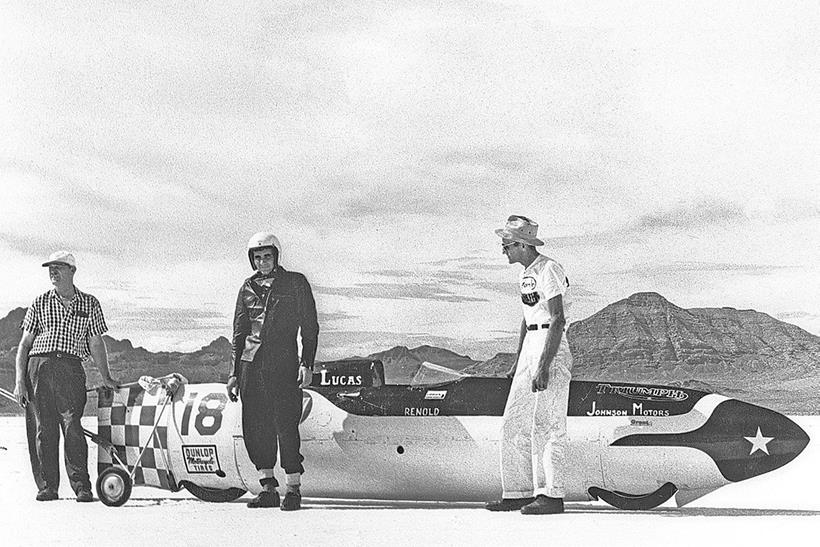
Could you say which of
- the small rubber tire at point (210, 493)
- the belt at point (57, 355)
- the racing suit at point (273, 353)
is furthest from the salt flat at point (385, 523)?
the belt at point (57, 355)

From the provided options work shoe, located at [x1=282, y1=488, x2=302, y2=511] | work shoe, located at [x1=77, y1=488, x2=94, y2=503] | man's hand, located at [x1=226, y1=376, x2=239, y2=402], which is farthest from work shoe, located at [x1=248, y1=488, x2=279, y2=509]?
work shoe, located at [x1=77, y1=488, x2=94, y2=503]

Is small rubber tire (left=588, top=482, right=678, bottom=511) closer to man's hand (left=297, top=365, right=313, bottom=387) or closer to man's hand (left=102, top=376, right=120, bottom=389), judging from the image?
man's hand (left=297, top=365, right=313, bottom=387)

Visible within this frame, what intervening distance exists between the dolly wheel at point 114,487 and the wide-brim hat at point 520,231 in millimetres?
3537

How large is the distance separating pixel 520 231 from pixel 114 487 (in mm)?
3786

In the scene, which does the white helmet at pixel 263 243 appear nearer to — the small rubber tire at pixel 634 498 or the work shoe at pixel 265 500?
the work shoe at pixel 265 500

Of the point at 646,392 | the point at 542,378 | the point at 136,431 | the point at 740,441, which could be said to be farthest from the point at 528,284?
the point at 136,431

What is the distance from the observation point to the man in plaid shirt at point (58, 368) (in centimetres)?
848

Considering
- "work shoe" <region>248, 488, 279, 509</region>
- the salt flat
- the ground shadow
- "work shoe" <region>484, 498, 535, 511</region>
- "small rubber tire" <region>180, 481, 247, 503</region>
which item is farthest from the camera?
"small rubber tire" <region>180, 481, 247, 503</region>

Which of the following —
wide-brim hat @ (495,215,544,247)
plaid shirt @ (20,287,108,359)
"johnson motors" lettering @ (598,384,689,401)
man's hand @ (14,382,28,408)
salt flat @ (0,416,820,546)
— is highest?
wide-brim hat @ (495,215,544,247)

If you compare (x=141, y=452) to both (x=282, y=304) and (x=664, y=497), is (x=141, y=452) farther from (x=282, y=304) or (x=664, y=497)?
(x=664, y=497)

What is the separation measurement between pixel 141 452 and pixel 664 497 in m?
4.17

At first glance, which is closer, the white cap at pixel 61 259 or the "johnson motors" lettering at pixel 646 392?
the "johnson motors" lettering at pixel 646 392

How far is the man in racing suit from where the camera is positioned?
25.7 feet

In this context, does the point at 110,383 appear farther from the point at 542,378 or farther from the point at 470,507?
the point at 542,378
